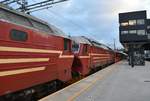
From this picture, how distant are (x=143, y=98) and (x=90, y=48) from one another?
40.3 ft

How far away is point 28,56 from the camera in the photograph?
373 inches

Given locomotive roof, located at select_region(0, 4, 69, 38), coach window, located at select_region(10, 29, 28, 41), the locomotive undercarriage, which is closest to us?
coach window, located at select_region(10, 29, 28, 41)

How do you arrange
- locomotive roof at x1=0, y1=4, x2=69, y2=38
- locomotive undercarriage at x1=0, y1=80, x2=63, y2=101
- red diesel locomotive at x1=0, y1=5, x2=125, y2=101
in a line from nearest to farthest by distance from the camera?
red diesel locomotive at x1=0, y1=5, x2=125, y2=101 → locomotive roof at x1=0, y1=4, x2=69, y2=38 → locomotive undercarriage at x1=0, y1=80, x2=63, y2=101

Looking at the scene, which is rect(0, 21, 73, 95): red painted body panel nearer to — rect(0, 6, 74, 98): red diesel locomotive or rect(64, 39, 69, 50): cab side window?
rect(0, 6, 74, 98): red diesel locomotive

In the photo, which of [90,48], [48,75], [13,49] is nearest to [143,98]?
[48,75]

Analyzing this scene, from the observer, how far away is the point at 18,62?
344 inches

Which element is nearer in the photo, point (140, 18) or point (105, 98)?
point (105, 98)

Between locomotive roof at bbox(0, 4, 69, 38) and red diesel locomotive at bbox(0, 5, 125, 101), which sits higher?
locomotive roof at bbox(0, 4, 69, 38)

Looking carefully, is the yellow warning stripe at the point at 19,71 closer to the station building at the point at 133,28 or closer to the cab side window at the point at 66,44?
the cab side window at the point at 66,44

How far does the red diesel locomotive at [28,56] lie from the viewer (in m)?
8.10

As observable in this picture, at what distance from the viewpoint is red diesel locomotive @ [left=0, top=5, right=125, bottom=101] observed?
810cm

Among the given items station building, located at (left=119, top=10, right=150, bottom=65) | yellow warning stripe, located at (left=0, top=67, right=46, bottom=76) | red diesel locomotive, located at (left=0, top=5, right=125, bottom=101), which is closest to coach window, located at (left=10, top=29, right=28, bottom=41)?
red diesel locomotive, located at (left=0, top=5, right=125, bottom=101)

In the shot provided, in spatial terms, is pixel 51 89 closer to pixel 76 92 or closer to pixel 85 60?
pixel 76 92

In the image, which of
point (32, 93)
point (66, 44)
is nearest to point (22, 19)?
point (32, 93)
